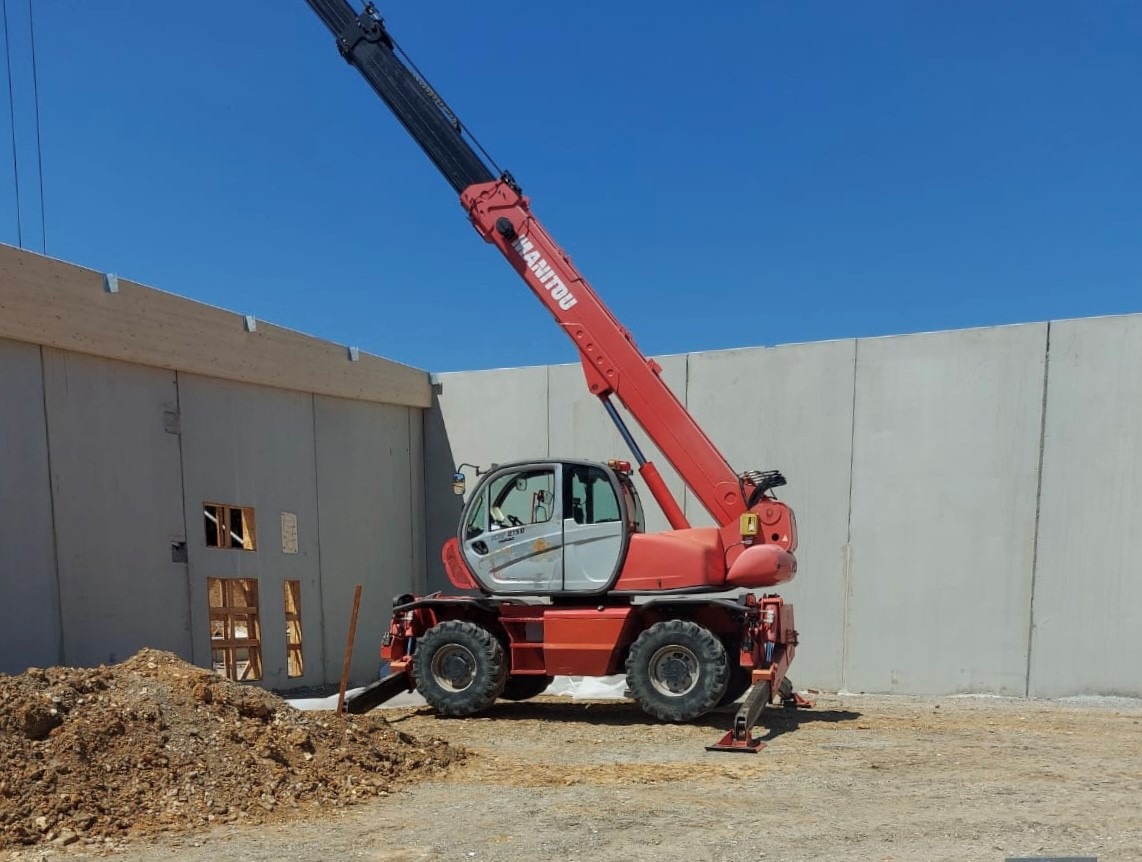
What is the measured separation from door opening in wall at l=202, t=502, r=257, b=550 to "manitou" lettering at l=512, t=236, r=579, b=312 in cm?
465

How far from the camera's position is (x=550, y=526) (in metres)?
8.16

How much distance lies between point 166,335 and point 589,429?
544cm

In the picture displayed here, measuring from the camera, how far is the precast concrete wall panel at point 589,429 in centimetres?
1149

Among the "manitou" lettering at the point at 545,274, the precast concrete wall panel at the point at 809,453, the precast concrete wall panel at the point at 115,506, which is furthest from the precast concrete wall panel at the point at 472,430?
the precast concrete wall panel at the point at 115,506

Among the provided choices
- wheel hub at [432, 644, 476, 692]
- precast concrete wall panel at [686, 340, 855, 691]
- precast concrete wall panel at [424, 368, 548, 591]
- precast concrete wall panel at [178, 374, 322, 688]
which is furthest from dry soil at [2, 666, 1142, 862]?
precast concrete wall panel at [424, 368, 548, 591]

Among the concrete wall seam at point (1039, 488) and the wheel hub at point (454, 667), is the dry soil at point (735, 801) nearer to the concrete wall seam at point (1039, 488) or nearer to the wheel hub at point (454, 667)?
the wheel hub at point (454, 667)

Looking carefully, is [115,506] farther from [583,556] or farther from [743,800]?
[743,800]

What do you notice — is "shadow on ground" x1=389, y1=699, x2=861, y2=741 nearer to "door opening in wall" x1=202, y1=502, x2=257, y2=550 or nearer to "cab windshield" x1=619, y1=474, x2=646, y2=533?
"cab windshield" x1=619, y1=474, x2=646, y2=533

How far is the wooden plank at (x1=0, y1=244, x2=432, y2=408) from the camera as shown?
26.2 feet

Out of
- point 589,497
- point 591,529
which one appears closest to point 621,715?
point 591,529

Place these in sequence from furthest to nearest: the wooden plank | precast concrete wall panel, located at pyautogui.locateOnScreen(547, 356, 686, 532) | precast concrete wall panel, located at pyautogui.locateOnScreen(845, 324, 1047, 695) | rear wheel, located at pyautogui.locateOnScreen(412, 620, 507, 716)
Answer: precast concrete wall panel, located at pyautogui.locateOnScreen(547, 356, 686, 532), precast concrete wall panel, located at pyautogui.locateOnScreen(845, 324, 1047, 695), rear wheel, located at pyautogui.locateOnScreen(412, 620, 507, 716), the wooden plank

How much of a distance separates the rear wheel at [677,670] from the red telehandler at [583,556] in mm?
12

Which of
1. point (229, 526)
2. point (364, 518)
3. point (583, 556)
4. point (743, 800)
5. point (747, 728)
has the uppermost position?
point (583, 556)

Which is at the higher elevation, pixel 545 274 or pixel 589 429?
pixel 545 274
